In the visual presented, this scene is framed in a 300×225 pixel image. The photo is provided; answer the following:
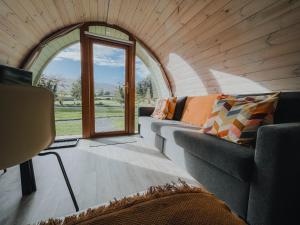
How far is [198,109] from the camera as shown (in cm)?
229

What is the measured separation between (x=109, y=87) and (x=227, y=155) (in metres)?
2.88

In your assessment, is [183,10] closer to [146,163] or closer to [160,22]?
[160,22]

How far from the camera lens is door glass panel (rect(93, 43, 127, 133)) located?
317 cm

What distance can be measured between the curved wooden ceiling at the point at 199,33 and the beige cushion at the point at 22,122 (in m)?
1.62

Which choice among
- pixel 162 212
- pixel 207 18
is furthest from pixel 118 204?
pixel 207 18

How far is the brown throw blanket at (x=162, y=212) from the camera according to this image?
0.40 metres

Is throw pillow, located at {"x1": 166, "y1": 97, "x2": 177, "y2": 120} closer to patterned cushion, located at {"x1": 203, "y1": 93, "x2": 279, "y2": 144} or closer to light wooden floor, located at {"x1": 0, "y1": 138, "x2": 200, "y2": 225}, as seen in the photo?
light wooden floor, located at {"x1": 0, "y1": 138, "x2": 200, "y2": 225}

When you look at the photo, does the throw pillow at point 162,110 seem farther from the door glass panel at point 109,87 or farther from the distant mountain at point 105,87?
the distant mountain at point 105,87

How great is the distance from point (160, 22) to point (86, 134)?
252 centimetres

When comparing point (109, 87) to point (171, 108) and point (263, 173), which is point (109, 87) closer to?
point (171, 108)

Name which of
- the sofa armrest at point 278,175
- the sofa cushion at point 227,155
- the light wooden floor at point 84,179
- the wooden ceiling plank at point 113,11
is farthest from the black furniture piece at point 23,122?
the wooden ceiling plank at point 113,11

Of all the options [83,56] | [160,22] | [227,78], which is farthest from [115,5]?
[227,78]

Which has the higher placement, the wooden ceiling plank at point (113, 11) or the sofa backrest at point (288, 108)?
the wooden ceiling plank at point (113, 11)

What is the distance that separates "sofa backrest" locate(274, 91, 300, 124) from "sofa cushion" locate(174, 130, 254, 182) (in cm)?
50
